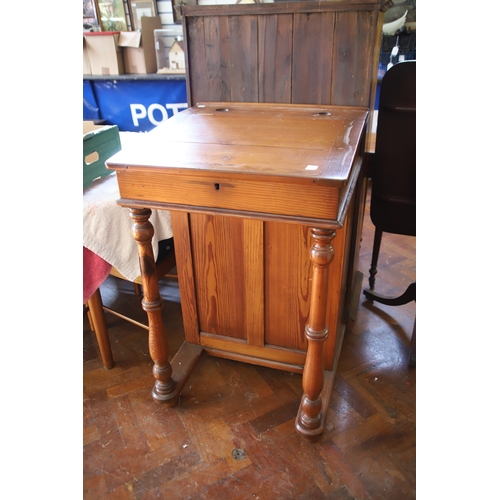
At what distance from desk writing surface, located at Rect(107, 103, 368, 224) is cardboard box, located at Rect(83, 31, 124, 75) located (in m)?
2.26

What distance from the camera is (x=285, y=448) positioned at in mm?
1391

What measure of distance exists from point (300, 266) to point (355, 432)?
0.59 m

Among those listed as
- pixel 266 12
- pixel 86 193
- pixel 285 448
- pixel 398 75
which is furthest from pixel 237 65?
pixel 285 448

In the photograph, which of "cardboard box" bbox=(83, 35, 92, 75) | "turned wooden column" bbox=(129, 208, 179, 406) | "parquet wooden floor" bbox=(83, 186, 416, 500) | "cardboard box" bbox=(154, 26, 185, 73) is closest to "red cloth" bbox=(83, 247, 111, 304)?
"turned wooden column" bbox=(129, 208, 179, 406)

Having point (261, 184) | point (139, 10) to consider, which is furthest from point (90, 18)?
point (261, 184)

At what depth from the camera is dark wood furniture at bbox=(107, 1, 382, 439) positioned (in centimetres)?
108

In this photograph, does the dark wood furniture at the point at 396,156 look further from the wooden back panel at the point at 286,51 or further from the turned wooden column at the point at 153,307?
the turned wooden column at the point at 153,307

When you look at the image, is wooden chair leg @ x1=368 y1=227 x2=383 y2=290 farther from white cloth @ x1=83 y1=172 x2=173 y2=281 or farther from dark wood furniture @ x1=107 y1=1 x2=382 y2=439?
white cloth @ x1=83 y1=172 x2=173 y2=281

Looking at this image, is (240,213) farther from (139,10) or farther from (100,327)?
(139,10)

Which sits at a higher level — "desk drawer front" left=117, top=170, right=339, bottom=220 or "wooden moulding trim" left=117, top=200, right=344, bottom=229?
"desk drawer front" left=117, top=170, right=339, bottom=220

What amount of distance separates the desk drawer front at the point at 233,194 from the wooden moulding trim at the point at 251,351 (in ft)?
2.45

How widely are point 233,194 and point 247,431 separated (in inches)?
33.3

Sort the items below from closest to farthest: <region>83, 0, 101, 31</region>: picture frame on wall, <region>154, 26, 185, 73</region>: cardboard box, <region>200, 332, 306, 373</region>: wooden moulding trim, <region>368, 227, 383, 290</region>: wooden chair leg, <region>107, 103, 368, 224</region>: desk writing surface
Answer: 1. <region>107, 103, 368, 224</region>: desk writing surface
2. <region>200, 332, 306, 373</region>: wooden moulding trim
3. <region>368, 227, 383, 290</region>: wooden chair leg
4. <region>154, 26, 185, 73</region>: cardboard box
5. <region>83, 0, 101, 31</region>: picture frame on wall

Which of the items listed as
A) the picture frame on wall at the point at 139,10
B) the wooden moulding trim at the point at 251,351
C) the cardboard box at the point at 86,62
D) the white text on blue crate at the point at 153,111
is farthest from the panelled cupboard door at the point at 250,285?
the picture frame on wall at the point at 139,10
